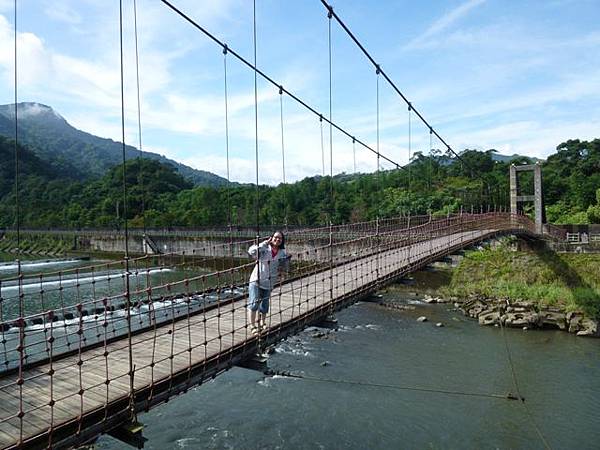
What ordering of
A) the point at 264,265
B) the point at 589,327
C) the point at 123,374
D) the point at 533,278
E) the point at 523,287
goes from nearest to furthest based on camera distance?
the point at 123,374, the point at 264,265, the point at 589,327, the point at 523,287, the point at 533,278

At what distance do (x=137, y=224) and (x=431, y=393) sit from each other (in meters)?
28.0

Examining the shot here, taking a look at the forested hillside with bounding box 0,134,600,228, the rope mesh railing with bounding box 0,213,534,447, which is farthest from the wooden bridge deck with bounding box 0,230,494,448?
the forested hillside with bounding box 0,134,600,228

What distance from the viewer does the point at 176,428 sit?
231 inches

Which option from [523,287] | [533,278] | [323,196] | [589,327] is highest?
[323,196]

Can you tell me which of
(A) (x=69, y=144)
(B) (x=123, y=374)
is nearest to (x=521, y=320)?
(B) (x=123, y=374)

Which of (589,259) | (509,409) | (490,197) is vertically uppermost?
(490,197)

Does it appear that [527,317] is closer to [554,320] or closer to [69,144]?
[554,320]

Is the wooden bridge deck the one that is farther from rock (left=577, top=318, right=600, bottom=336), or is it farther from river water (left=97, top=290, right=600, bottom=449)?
rock (left=577, top=318, right=600, bottom=336)

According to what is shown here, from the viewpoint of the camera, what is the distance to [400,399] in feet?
21.9

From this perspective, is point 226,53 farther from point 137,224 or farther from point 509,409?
point 137,224

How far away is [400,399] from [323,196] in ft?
78.1

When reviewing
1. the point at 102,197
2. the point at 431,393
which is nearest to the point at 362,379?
the point at 431,393

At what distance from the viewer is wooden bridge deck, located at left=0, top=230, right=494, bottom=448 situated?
2.38 m

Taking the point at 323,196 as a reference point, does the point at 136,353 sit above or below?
below
